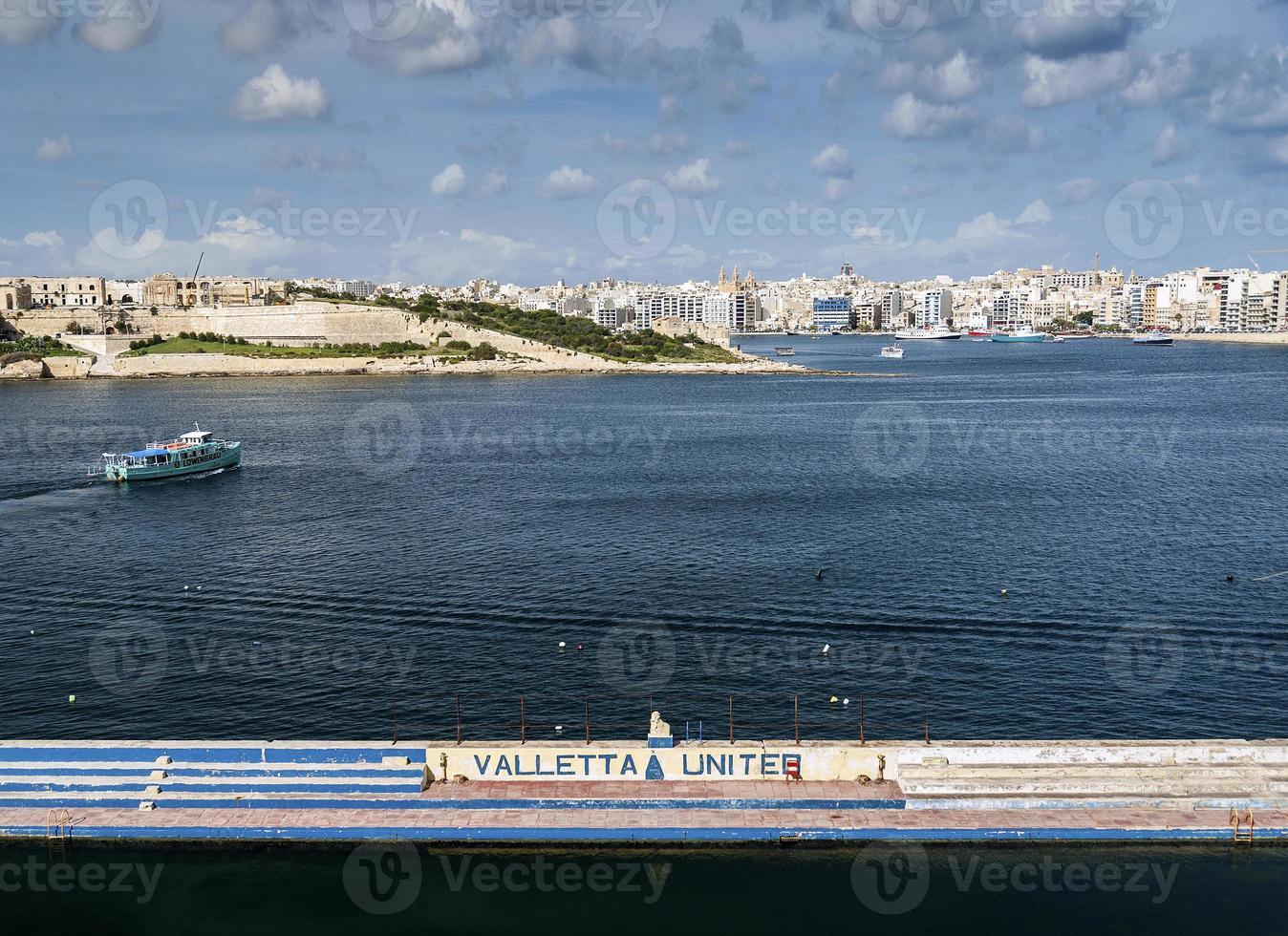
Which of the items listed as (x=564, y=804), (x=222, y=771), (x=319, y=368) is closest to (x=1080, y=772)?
(x=564, y=804)

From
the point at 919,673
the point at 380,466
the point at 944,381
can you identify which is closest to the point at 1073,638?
the point at 919,673

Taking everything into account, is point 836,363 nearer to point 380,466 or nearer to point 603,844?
point 380,466

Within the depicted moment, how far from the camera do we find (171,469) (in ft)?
190

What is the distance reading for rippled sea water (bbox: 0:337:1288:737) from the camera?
2355 cm

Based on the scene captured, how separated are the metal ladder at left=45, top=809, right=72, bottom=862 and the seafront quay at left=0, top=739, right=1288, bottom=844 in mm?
30

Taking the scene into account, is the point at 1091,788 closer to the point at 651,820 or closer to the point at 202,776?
the point at 651,820

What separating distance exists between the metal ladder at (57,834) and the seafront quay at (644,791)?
0.10ft

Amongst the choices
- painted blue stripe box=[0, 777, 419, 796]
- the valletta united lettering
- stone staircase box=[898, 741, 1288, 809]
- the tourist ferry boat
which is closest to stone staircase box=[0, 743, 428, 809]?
painted blue stripe box=[0, 777, 419, 796]

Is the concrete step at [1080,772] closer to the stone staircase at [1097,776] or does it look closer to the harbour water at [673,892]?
the stone staircase at [1097,776]

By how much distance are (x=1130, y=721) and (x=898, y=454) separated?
40.5 metres

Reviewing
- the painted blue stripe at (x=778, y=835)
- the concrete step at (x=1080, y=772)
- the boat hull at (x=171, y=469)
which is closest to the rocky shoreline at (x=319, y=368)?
the boat hull at (x=171, y=469)

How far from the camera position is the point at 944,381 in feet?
419

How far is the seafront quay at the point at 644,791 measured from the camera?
16.7 meters

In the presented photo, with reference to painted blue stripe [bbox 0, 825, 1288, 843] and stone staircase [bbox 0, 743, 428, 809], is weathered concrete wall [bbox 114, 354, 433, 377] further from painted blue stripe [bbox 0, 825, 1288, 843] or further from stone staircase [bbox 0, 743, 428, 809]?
painted blue stripe [bbox 0, 825, 1288, 843]
